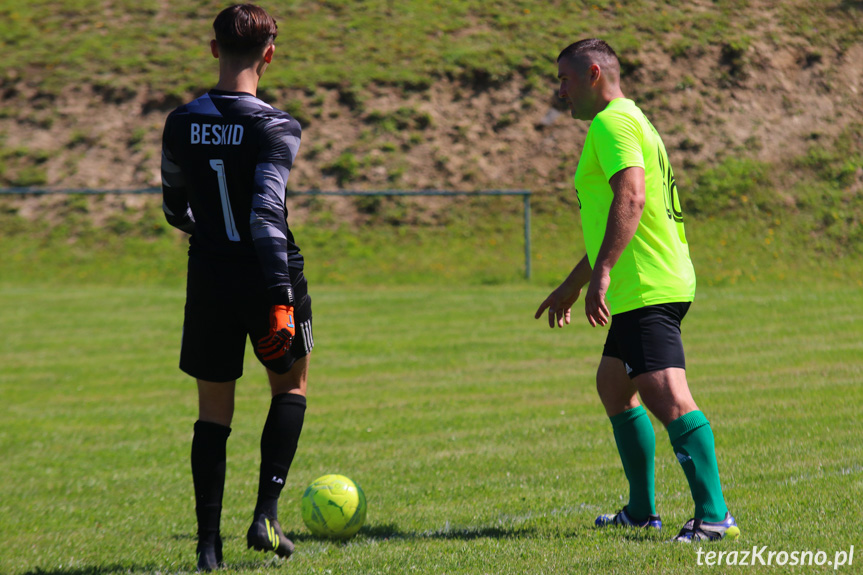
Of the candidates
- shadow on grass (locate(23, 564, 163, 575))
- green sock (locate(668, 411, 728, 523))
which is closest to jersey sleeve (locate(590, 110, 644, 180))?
green sock (locate(668, 411, 728, 523))

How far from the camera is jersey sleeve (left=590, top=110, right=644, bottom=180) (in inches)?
155

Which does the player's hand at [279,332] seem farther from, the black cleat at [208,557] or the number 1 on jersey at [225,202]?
the black cleat at [208,557]

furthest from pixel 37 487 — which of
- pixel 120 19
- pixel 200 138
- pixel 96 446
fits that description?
pixel 120 19

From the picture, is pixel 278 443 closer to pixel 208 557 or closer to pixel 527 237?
pixel 208 557

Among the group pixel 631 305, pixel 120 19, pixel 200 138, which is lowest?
pixel 631 305

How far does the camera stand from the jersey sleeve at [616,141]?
3939 mm

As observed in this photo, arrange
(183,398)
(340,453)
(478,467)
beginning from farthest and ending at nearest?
(183,398), (340,453), (478,467)

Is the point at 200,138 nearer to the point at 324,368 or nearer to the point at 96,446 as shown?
the point at 96,446

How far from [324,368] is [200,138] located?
705cm

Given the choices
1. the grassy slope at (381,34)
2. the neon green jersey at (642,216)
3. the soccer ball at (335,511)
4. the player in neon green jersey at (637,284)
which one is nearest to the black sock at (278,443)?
the soccer ball at (335,511)

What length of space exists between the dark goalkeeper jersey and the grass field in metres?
1.44

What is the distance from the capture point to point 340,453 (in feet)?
22.3

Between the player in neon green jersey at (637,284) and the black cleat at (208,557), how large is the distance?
75.4 inches

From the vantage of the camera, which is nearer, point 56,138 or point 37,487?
point 37,487
